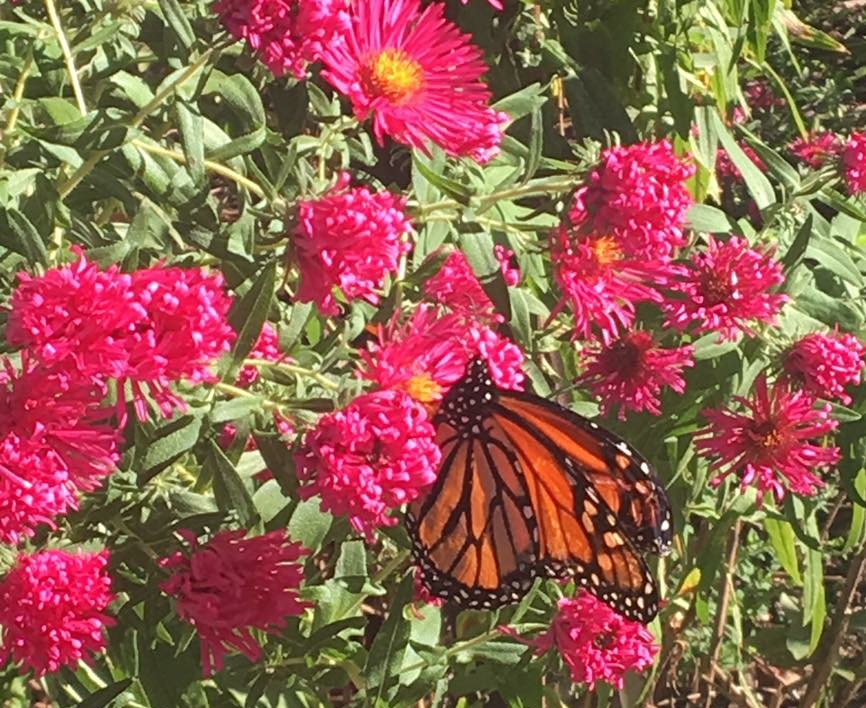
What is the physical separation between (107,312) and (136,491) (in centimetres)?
48

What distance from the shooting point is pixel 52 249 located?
1.27 meters

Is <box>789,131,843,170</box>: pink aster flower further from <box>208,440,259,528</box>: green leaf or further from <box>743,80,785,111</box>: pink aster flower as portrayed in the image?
<box>208,440,259,528</box>: green leaf

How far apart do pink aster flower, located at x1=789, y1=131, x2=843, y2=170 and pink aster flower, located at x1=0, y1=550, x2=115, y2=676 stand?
1.09 m

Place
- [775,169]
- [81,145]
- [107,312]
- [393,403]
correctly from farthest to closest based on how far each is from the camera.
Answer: [775,169]
[81,145]
[393,403]
[107,312]

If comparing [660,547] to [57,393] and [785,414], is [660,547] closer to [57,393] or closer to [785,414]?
[785,414]

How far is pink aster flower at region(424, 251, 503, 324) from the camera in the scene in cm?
140

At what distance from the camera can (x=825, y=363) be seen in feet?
5.08

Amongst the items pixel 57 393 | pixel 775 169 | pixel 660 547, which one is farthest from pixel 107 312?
pixel 775 169

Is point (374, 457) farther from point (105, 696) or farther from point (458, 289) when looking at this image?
point (105, 696)

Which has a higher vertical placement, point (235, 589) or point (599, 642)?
point (235, 589)

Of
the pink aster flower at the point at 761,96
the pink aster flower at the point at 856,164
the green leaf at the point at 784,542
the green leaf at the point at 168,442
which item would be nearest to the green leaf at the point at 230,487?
the green leaf at the point at 168,442

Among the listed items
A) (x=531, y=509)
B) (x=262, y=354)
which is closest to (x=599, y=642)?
(x=531, y=509)

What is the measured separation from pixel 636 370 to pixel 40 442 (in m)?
0.77

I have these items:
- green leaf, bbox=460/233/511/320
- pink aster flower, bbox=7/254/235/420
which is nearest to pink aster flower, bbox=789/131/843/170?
green leaf, bbox=460/233/511/320
